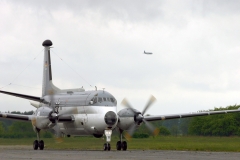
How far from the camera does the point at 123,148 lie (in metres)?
33.2

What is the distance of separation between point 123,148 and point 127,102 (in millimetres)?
3063

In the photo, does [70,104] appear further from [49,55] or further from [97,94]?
[49,55]

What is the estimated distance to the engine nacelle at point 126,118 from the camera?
109ft

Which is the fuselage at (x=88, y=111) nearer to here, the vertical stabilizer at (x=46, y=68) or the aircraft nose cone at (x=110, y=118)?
the aircraft nose cone at (x=110, y=118)

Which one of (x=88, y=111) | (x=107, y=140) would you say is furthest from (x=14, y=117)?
(x=107, y=140)

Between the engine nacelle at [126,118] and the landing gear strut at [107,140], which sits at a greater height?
the engine nacelle at [126,118]

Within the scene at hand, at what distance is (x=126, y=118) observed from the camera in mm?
33250

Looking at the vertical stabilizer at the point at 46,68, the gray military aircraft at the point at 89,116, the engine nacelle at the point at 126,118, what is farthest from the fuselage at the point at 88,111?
the vertical stabilizer at the point at 46,68

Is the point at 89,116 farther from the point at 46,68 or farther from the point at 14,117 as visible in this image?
the point at 46,68

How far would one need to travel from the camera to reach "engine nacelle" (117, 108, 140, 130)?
109 ft

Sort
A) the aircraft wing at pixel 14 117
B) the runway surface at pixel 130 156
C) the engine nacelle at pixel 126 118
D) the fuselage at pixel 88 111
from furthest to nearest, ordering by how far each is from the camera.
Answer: the aircraft wing at pixel 14 117, the engine nacelle at pixel 126 118, the fuselage at pixel 88 111, the runway surface at pixel 130 156

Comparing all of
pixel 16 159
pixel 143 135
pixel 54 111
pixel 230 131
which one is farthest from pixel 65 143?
pixel 230 131

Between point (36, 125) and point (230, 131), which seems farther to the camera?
point (230, 131)

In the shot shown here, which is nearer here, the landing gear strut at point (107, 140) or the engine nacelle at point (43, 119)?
the landing gear strut at point (107, 140)
